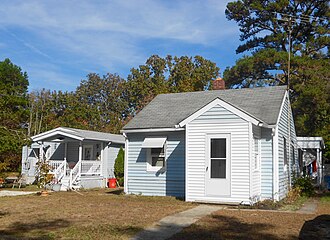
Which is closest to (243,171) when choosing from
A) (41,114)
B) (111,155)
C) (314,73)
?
(111,155)

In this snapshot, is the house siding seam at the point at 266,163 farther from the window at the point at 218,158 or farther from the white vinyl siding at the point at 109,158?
the white vinyl siding at the point at 109,158

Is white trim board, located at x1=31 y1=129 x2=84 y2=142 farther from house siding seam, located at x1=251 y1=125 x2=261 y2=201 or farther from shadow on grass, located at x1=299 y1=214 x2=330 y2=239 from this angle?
shadow on grass, located at x1=299 y1=214 x2=330 y2=239

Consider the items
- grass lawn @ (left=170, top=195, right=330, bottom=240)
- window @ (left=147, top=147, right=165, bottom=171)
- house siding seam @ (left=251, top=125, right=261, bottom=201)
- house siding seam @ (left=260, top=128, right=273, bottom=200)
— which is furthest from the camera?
window @ (left=147, top=147, right=165, bottom=171)

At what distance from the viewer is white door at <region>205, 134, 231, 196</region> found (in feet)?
44.0

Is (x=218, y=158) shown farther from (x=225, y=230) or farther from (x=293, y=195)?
(x=225, y=230)

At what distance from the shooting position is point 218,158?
1365cm

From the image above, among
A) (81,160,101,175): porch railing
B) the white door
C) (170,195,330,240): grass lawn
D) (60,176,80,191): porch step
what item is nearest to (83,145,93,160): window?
(81,160,101,175): porch railing

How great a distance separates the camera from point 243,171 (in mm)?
13164

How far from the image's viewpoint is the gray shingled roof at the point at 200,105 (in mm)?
15427

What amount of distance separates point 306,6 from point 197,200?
2401 centimetres

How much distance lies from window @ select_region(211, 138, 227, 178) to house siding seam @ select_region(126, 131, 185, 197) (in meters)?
2.19


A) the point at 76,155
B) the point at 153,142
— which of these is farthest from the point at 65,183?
the point at 153,142

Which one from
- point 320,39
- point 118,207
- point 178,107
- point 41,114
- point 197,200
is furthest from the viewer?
point 41,114

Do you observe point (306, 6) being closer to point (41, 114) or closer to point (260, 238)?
point (260, 238)
